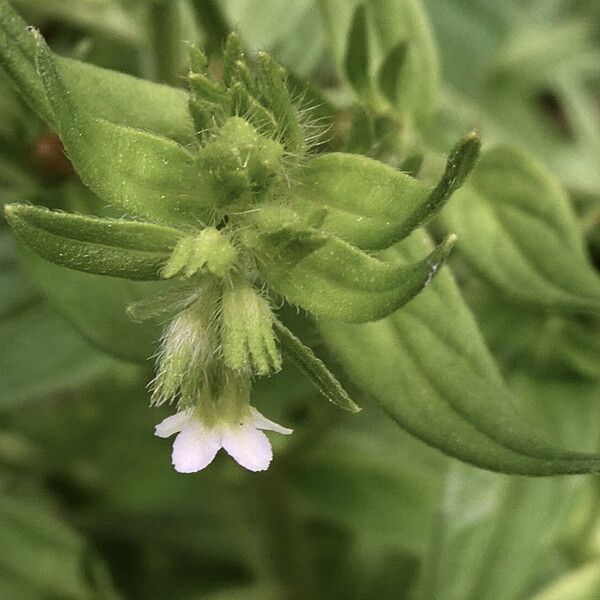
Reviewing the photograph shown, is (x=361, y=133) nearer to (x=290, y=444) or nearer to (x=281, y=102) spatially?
(x=281, y=102)

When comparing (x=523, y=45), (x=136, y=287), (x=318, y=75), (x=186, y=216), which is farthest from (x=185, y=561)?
(x=523, y=45)

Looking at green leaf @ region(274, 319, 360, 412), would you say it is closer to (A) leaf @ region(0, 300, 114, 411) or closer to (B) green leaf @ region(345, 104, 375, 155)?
(B) green leaf @ region(345, 104, 375, 155)

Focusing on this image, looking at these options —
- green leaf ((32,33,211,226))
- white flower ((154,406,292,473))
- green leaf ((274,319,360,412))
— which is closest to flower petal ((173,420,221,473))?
white flower ((154,406,292,473))

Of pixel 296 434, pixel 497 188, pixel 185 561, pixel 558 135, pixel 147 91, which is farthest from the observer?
pixel 558 135

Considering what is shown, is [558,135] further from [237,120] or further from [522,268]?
[237,120]

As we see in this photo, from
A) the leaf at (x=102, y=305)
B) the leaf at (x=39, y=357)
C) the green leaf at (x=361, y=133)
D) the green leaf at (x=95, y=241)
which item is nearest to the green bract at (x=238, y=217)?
the green leaf at (x=95, y=241)

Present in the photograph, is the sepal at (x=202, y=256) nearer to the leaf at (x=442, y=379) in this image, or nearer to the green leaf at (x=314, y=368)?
the green leaf at (x=314, y=368)
